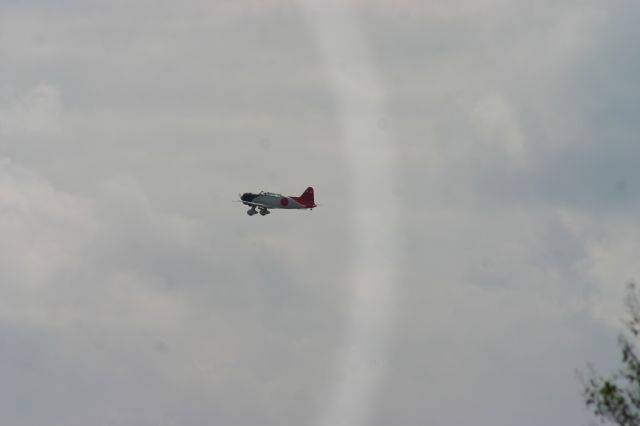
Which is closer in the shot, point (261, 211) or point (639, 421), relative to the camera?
point (639, 421)

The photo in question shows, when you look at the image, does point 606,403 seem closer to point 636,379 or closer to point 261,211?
point 636,379

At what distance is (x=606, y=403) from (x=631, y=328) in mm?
5703

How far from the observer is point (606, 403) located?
95.5 meters

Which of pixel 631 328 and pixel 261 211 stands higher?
pixel 261 211

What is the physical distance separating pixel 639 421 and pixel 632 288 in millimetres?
9890

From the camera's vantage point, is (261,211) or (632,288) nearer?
(632,288)

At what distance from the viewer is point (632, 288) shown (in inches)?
3546

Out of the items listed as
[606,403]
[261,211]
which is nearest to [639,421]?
[606,403]

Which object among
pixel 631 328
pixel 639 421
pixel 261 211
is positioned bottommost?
pixel 639 421

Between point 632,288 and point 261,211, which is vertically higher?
point 261,211

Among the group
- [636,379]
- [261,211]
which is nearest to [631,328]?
[636,379]

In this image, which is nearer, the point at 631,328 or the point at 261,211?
the point at 631,328

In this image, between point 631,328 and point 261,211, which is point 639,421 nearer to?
point 631,328

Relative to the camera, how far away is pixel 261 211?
199m
